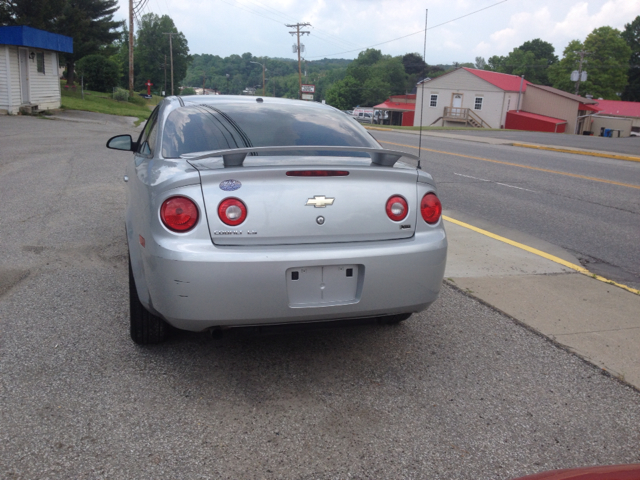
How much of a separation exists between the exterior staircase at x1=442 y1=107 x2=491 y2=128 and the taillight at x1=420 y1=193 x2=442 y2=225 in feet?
194

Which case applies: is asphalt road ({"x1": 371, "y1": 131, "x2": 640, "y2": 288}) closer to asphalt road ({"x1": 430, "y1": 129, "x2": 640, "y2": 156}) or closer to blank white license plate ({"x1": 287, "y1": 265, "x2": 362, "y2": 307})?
blank white license plate ({"x1": 287, "y1": 265, "x2": 362, "y2": 307})

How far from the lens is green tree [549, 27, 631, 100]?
84.1 meters

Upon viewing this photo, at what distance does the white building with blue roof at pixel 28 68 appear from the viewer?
24.5 meters

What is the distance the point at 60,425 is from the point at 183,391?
0.65 metres

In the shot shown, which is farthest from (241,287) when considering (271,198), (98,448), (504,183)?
(504,183)

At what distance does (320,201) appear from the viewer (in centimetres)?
317

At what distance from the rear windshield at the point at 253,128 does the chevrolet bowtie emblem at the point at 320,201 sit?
613 millimetres

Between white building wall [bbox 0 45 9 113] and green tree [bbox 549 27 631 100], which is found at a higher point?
green tree [bbox 549 27 631 100]

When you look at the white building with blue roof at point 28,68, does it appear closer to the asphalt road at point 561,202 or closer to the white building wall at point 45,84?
the white building wall at point 45,84

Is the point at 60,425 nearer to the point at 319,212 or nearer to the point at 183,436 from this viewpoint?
the point at 183,436

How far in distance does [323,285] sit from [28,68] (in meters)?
27.9

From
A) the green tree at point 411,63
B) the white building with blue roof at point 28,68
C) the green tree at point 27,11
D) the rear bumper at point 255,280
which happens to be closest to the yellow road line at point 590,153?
the rear bumper at point 255,280

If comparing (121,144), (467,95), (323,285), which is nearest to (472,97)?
(467,95)

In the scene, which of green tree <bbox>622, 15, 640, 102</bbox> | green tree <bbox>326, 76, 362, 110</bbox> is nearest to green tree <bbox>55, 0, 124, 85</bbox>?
green tree <bbox>326, 76, 362, 110</bbox>
